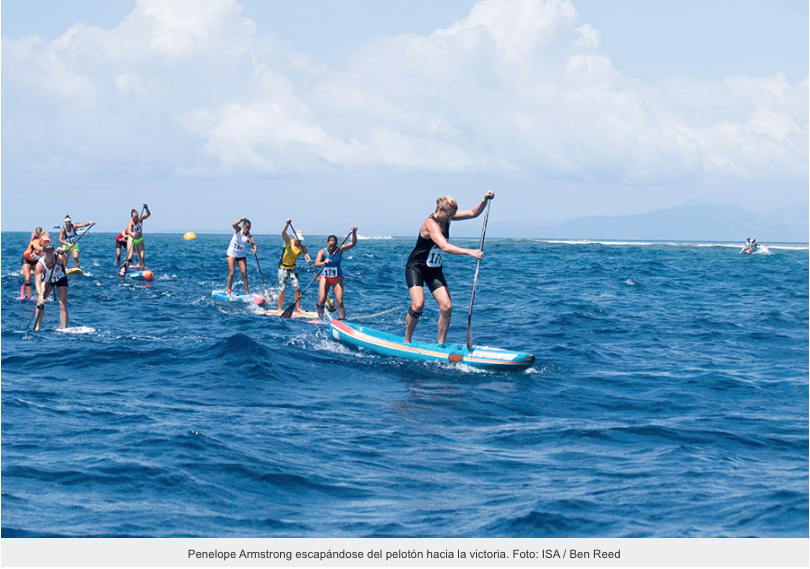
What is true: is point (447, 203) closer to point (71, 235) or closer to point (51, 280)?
point (51, 280)

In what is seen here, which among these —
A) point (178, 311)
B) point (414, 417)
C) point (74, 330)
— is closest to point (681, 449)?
point (414, 417)

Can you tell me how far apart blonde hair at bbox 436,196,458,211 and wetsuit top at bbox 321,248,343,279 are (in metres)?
5.42

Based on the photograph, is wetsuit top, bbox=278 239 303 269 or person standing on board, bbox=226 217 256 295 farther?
person standing on board, bbox=226 217 256 295

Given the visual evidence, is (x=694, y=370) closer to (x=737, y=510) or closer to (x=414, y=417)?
(x=414, y=417)

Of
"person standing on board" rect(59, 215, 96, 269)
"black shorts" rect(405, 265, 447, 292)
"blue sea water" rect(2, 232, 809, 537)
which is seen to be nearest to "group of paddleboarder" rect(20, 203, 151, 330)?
"person standing on board" rect(59, 215, 96, 269)

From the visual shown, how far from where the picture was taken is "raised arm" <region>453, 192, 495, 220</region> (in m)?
11.0

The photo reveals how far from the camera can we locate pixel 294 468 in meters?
6.97

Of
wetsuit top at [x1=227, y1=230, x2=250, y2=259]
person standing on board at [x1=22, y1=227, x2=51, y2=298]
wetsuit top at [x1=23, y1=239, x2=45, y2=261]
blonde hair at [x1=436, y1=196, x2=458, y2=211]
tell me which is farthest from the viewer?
Answer: wetsuit top at [x1=227, y1=230, x2=250, y2=259]

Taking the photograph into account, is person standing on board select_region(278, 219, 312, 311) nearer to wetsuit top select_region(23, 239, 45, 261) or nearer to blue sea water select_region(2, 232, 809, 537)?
blue sea water select_region(2, 232, 809, 537)

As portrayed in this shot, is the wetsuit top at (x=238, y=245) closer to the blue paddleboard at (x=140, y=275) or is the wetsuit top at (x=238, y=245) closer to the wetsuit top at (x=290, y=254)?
the wetsuit top at (x=290, y=254)

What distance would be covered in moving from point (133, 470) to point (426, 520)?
9.22 feet

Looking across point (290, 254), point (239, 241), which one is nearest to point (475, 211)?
point (290, 254)

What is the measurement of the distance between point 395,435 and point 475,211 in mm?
4253

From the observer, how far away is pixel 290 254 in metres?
18.0
